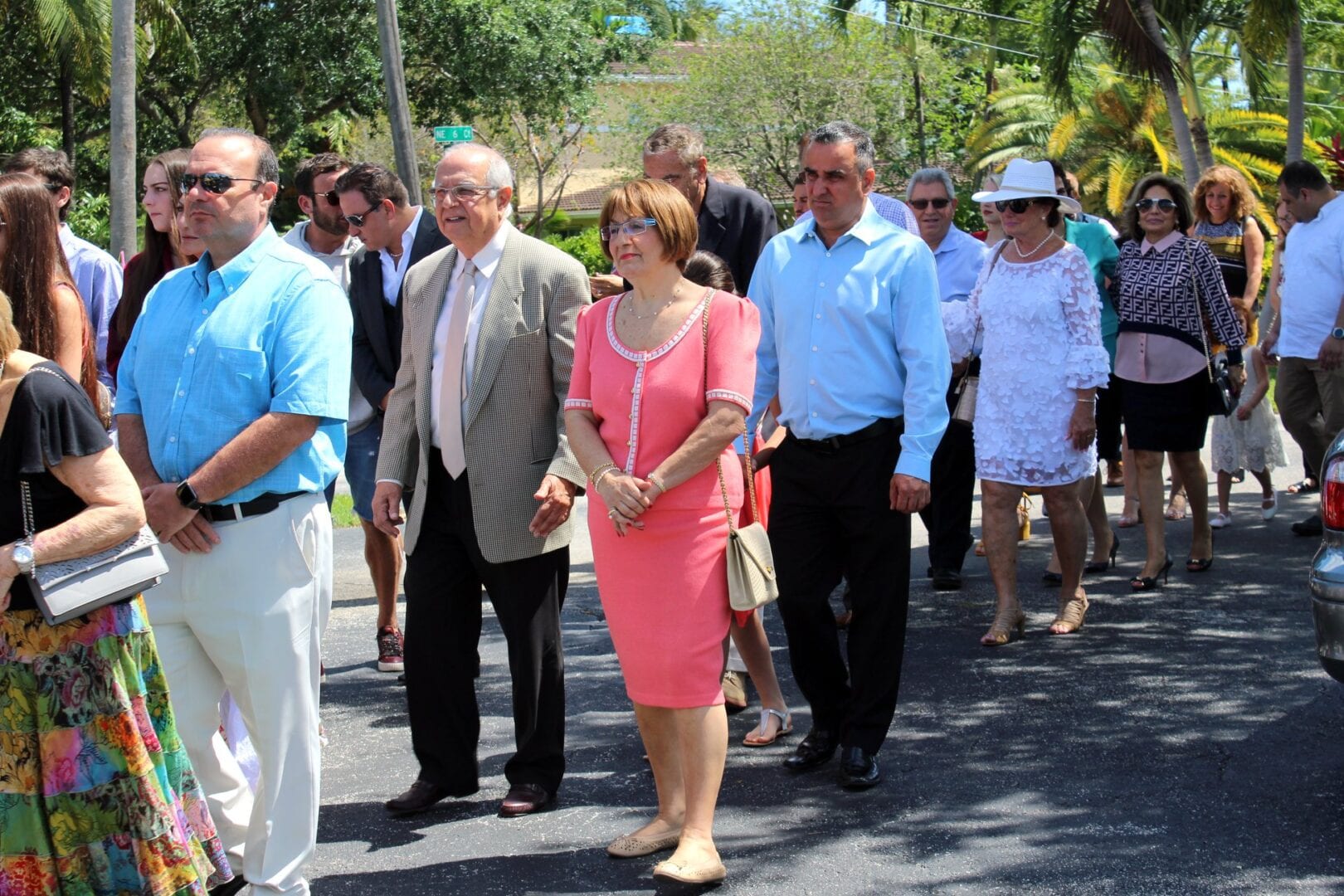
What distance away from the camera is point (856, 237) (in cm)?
525

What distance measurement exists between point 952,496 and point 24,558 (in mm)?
5698

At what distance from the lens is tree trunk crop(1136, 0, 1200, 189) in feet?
60.4

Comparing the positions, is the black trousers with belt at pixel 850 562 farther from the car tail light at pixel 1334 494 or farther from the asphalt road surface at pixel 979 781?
the car tail light at pixel 1334 494

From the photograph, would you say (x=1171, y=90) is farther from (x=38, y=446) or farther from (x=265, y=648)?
(x=38, y=446)

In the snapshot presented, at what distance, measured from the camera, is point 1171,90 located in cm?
1911

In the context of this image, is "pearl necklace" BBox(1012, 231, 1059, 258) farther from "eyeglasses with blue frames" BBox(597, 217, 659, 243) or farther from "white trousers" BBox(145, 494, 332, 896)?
"white trousers" BBox(145, 494, 332, 896)

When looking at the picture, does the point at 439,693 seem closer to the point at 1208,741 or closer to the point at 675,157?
the point at 675,157

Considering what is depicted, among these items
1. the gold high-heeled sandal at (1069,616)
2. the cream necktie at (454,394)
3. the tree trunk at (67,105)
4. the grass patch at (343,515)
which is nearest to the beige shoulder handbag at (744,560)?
the cream necktie at (454,394)

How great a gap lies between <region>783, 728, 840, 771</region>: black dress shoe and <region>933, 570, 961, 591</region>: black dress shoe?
10.3ft

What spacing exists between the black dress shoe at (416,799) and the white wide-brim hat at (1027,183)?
374 cm

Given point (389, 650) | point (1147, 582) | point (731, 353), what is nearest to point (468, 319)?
point (731, 353)

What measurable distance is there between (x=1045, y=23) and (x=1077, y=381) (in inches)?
562

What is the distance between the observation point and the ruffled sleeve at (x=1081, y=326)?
7.01 meters

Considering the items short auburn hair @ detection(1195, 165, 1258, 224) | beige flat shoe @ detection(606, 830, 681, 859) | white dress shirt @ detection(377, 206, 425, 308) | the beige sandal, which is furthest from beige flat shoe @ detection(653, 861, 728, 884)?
short auburn hair @ detection(1195, 165, 1258, 224)
